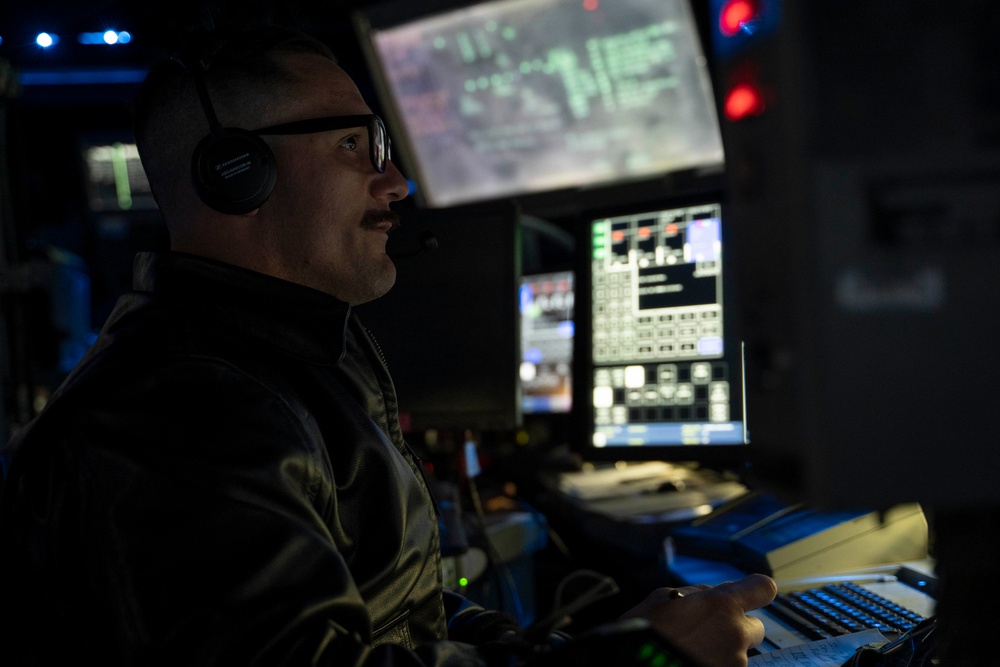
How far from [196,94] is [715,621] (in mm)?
875

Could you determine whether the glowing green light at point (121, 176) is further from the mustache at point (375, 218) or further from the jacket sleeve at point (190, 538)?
the jacket sleeve at point (190, 538)

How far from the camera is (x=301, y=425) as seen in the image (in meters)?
0.78

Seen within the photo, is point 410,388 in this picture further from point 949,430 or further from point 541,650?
point 949,430

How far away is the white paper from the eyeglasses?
0.78 metres

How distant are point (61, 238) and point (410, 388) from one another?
418cm

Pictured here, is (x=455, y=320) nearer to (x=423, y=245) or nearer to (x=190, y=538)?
(x=423, y=245)

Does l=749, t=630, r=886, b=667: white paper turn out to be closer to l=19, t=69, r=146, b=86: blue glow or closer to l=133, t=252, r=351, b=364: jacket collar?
l=133, t=252, r=351, b=364: jacket collar

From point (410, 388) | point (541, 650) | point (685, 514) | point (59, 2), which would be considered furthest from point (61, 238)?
point (541, 650)

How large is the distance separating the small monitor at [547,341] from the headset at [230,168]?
1.12 meters

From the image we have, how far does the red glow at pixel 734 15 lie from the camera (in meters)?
0.45

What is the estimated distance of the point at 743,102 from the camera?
452 mm

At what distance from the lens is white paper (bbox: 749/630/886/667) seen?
81cm

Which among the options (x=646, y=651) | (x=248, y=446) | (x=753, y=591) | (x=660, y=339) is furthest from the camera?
(x=660, y=339)

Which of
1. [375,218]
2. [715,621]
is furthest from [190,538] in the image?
[375,218]
